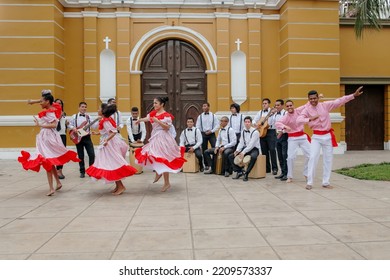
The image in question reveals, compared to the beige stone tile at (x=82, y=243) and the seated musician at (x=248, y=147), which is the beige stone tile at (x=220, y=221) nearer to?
the beige stone tile at (x=82, y=243)

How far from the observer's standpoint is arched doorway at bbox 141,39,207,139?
47.9 ft

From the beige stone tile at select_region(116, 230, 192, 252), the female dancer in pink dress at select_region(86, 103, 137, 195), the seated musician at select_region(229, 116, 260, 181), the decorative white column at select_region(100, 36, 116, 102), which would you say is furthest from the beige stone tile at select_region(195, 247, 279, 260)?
the decorative white column at select_region(100, 36, 116, 102)

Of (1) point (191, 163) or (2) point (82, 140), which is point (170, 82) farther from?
(2) point (82, 140)

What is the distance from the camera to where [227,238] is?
4.16 metres

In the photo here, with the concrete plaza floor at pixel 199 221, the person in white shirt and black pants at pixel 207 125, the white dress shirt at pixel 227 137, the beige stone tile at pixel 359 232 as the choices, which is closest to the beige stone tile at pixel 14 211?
the concrete plaza floor at pixel 199 221

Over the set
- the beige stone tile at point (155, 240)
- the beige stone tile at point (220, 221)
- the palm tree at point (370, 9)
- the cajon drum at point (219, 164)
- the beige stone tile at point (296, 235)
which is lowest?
the beige stone tile at point (155, 240)

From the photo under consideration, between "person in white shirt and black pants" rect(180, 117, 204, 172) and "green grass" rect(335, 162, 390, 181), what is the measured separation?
349 cm

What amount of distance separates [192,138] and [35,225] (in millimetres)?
5742

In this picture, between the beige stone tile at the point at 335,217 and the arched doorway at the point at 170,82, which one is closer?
the beige stone tile at the point at 335,217

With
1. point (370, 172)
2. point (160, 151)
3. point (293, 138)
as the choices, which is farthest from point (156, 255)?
point (370, 172)

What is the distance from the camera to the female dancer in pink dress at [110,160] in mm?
6816

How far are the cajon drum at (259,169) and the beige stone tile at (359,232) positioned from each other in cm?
426

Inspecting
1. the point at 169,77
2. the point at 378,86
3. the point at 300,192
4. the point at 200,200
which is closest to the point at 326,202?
the point at 300,192

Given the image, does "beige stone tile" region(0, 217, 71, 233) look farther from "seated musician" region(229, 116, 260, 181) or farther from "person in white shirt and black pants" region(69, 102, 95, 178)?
"seated musician" region(229, 116, 260, 181)
